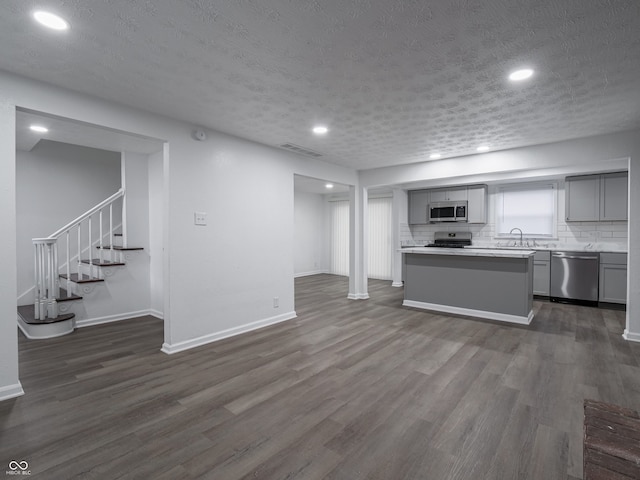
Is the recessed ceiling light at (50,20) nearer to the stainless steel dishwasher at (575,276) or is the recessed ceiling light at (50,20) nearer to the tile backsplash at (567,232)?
the tile backsplash at (567,232)

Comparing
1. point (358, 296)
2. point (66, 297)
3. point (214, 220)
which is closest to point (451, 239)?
point (358, 296)

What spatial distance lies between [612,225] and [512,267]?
2871 millimetres

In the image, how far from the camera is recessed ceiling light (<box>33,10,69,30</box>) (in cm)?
176

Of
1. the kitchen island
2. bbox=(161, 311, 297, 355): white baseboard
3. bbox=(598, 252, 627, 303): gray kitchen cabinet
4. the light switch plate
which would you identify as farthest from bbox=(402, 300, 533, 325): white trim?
the light switch plate

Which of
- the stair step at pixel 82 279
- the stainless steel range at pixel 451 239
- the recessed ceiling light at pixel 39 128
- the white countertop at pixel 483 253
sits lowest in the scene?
the stair step at pixel 82 279

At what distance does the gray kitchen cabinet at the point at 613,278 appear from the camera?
527 cm

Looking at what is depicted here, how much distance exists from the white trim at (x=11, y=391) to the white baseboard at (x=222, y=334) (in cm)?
116

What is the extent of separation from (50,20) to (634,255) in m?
5.79

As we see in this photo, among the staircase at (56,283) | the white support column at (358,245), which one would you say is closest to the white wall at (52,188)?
the staircase at (56,283)

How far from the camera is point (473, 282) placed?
15.9 ft

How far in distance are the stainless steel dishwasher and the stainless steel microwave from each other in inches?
70.3

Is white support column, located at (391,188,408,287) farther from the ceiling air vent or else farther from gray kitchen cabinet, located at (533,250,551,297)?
the ceiling air vent

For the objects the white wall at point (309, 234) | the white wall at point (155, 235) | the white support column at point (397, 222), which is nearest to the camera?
the white wall at point (155, 235)

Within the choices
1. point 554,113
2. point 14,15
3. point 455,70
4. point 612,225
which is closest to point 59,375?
point 14,15
